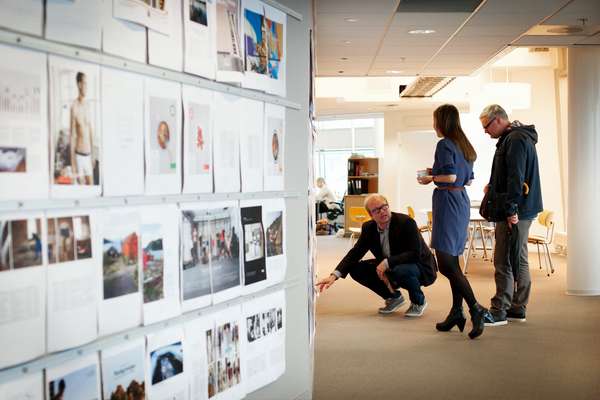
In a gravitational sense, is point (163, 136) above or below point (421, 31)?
below

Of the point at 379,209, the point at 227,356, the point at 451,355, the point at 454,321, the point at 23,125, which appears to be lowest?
the point at 451,355

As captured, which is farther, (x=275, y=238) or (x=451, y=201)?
(x=451, y=201)

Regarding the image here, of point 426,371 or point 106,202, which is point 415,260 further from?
point 106,202

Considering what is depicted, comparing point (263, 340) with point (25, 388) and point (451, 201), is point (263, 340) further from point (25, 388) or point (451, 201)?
point (451, 201)

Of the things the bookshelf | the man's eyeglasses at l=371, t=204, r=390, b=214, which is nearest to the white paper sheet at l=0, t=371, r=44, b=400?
the man's eyeglasses at l=371, t=204, r=390, b=214

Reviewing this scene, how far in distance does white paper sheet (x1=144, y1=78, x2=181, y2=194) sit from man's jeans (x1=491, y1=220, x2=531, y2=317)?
3.51 m

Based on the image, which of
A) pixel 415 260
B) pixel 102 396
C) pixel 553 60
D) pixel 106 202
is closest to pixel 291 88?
pixel 106 202

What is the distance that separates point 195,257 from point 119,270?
0.42m

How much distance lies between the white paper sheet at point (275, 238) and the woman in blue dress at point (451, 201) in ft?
7.00

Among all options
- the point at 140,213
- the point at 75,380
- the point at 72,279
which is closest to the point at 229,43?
the point at 140,213

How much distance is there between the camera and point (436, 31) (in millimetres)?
7109

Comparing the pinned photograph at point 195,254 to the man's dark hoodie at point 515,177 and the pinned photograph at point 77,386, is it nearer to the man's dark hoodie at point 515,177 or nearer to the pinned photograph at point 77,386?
the pinned photograph at point 77,386

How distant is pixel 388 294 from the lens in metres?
6.00

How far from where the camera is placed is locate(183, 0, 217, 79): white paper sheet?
8.13 feet
